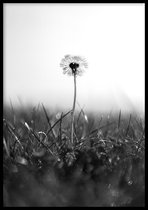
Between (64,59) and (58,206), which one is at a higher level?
(64,59)

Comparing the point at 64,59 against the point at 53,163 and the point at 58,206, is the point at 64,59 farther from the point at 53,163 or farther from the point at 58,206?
the point at 58,206

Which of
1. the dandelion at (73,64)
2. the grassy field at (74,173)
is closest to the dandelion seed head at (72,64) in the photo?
the dandelion at (73,64)

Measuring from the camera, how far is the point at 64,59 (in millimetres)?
2477

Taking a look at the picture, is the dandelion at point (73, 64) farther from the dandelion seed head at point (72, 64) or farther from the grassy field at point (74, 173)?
the grassy field at point (74, 173)

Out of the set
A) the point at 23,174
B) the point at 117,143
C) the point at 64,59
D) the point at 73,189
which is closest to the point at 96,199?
the point at 73,189

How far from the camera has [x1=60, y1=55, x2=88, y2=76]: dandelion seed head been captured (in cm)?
243

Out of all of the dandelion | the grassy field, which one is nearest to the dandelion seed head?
the dandelion

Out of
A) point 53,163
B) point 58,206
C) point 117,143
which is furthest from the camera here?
point 117,143

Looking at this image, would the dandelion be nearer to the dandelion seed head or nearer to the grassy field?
the dandelion seed head

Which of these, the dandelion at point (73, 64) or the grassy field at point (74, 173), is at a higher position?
the dandelion at point (73, 64)

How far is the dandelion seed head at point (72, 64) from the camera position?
243 centimetres

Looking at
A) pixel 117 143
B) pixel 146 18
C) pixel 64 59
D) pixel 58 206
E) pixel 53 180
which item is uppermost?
pixel 146 18

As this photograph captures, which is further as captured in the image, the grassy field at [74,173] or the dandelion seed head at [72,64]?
the dandelion seed head at [72,64]

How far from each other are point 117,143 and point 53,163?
553 millimetres
